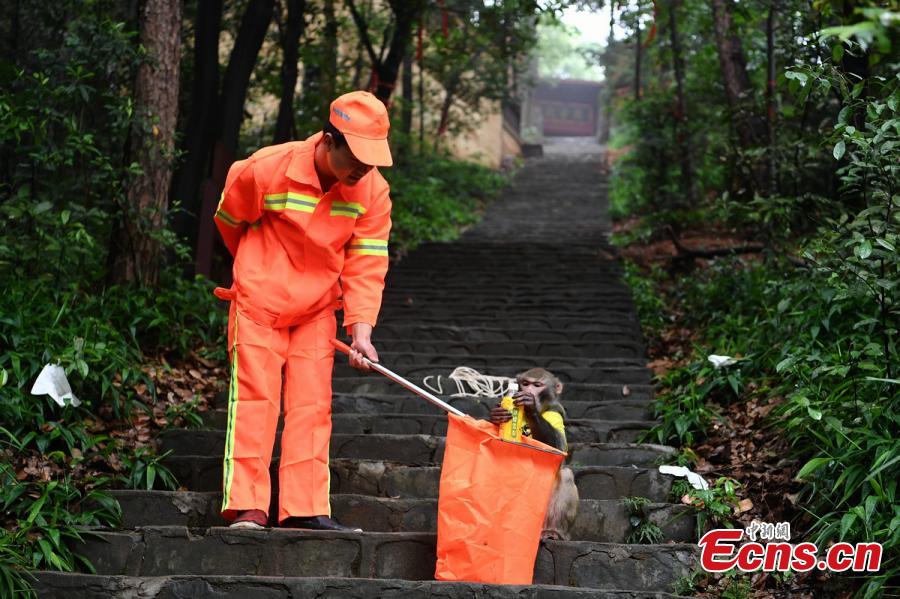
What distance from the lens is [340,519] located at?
4.48m

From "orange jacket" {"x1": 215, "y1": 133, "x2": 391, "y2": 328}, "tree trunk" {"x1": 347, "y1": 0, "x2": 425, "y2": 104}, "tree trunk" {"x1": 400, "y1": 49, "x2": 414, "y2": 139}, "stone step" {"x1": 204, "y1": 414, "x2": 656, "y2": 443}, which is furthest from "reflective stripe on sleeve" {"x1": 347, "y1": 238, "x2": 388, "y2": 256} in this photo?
"tree trunk" {"x1": 400, "y1": 49, "x2": 414, "y2": 139}

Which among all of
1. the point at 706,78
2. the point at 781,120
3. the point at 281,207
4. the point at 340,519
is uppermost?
the point at 706,78

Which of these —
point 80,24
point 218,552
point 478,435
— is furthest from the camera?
point 80,24

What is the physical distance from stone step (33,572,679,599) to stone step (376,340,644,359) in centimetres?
402

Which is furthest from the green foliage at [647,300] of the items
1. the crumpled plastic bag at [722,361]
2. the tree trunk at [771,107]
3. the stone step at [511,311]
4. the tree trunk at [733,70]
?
the crumpled plastic bag at [722,361]

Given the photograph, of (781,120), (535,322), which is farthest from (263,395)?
(781,120)

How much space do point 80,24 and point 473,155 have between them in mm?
18480

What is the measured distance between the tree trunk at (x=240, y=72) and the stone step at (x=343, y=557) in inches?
212

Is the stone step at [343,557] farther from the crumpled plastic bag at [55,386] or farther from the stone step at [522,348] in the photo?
the stone step at [522,348]

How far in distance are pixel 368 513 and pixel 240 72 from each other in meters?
5.71

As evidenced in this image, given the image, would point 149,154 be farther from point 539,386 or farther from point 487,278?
point 487,278

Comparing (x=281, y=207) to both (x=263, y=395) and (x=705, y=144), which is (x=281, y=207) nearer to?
(x=263, y=395)

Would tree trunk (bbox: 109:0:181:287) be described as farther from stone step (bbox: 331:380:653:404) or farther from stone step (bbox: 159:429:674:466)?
stone step (bbox: 159:429:674:466)

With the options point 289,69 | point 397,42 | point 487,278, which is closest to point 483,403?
point 487,278
